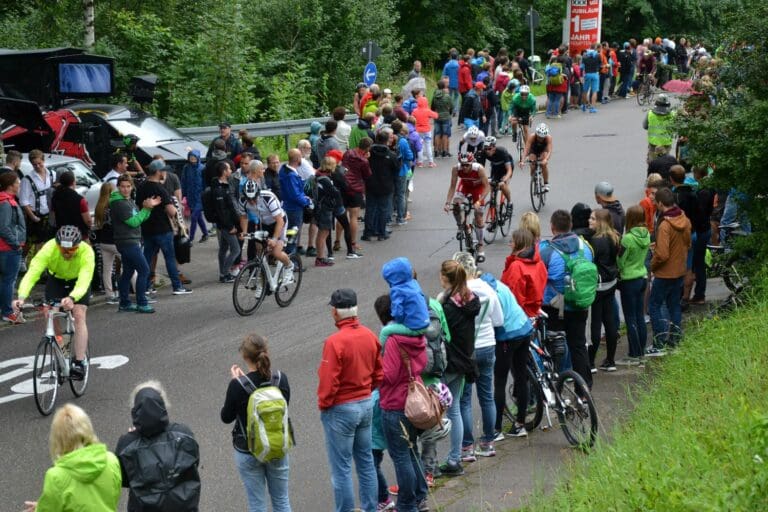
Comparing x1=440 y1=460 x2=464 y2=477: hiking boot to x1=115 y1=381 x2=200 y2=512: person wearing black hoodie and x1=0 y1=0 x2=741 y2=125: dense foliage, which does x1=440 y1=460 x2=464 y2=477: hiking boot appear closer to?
x1=115 y1=381 x2=200 y2=512: person wearing black hoodie

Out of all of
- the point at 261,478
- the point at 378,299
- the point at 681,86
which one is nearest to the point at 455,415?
the point at 378,299

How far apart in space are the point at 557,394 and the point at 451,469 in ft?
4.28

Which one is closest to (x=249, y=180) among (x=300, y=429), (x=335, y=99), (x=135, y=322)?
(x=135, y=322)

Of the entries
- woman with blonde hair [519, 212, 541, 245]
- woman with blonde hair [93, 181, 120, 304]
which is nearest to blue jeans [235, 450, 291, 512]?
woman with blonde hair [519, 212, 541, 245]

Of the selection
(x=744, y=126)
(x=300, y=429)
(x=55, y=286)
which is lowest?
(x=300, y=429)

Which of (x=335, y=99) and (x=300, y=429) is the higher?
(x=335, y=99)

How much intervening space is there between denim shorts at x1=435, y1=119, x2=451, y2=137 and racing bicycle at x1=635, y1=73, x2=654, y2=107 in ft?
41.2

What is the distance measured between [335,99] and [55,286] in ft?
74.0

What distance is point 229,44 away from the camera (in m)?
26.7

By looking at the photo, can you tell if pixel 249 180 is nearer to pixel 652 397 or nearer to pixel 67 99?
pixel 652 397

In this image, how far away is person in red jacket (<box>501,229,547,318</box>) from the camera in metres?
10.9

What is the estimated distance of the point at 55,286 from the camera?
1220 centimetres

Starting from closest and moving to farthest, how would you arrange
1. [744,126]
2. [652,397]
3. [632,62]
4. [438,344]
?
[438,344] → [652,397] → [744,126] → [632,62]

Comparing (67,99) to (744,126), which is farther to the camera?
(67,99)
